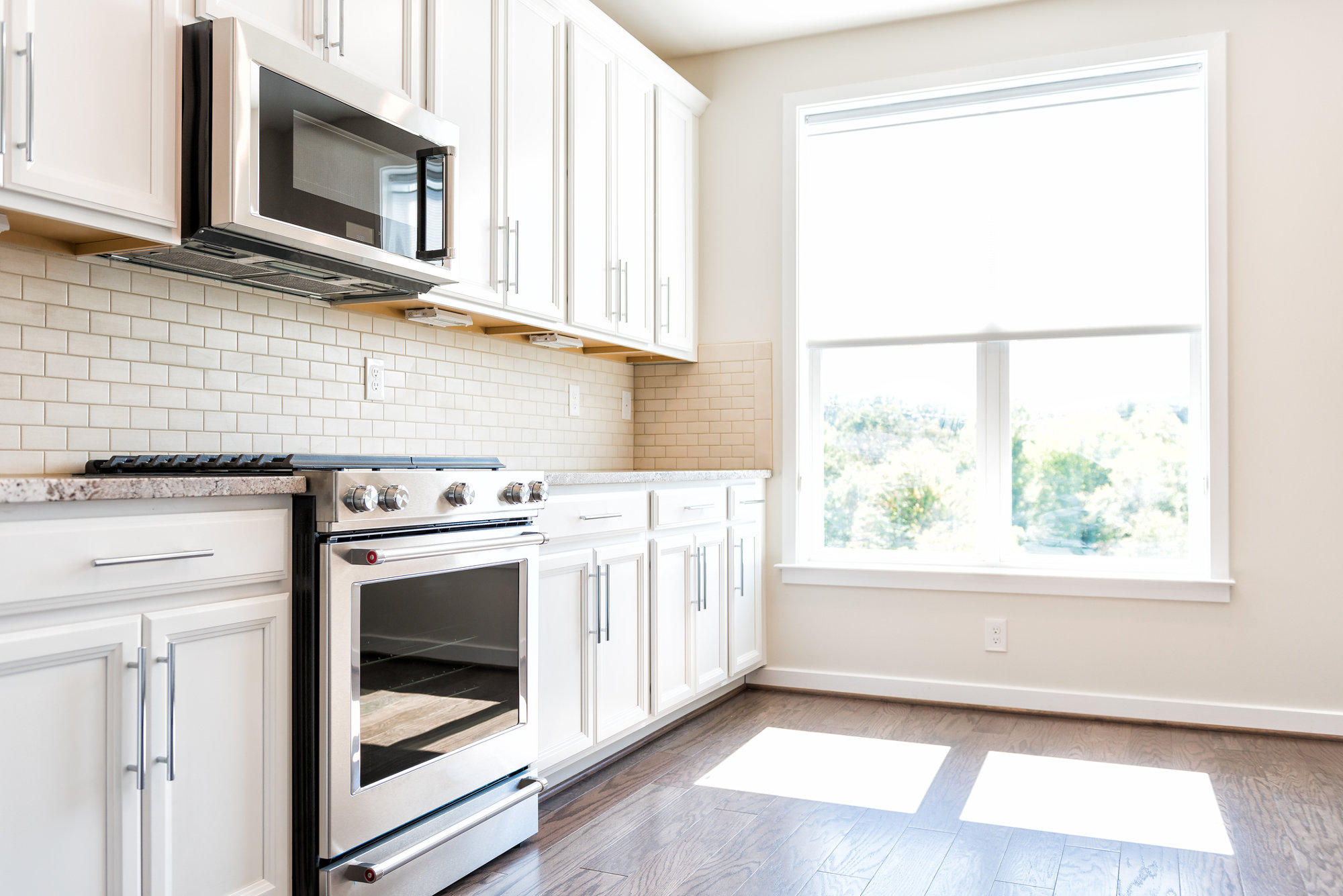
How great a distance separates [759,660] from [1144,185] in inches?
92.5

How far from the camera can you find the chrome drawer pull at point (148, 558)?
1.41 m

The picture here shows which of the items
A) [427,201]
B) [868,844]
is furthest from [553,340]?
[868,844]

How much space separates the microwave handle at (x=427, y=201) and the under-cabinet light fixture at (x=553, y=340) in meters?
0.83

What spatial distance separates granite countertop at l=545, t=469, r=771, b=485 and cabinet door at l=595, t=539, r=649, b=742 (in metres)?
0.20

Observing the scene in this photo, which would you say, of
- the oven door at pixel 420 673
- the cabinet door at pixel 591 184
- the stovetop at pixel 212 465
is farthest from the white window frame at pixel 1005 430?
the stovetop at pixel 212 465

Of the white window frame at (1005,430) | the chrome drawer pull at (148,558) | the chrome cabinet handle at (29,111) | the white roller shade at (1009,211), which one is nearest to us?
the chrome drawer pull at (148,558)

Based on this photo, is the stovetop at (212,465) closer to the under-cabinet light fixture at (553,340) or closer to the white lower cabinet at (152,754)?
the white lower cabinet at (152,754)

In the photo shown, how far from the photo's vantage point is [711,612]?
11.3 ft

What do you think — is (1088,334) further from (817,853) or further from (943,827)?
(817,853)

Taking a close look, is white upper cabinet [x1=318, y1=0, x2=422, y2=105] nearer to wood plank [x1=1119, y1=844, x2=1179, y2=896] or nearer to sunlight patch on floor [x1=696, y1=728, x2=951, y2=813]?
sunlight patch on floor [x1=696, y1=728, x2=951, y2=813]

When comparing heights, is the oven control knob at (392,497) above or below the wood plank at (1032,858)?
above

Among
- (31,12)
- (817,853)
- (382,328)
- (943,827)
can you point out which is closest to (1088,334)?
(943,827)

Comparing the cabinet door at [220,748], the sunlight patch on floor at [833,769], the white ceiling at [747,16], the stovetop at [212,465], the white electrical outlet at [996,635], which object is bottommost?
the sunlight patch on floor at [833,769]

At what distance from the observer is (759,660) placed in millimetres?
3896
